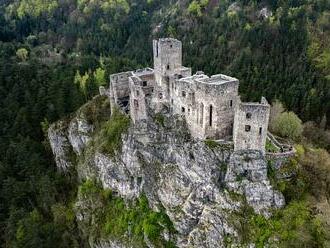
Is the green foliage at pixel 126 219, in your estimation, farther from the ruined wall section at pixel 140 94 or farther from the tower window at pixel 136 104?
the tower window at pixel 136 104

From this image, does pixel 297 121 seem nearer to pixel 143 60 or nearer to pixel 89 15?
pixel 143 60

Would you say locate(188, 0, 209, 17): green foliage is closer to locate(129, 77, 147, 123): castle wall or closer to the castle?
the castle

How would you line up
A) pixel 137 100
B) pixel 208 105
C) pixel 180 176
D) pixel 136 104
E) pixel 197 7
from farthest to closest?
pixel 197 7, pixel 136 104, pixel 137 100, pixel 180 176, pixel 208 105

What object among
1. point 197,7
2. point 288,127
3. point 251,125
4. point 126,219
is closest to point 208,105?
point 251,125

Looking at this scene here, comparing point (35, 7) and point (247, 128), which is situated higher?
point (35, 7)

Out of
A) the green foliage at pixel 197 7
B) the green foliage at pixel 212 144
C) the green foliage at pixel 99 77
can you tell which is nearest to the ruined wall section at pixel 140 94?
the green foliage at pixel 212 144

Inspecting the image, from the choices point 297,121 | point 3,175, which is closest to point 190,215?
point 297,121

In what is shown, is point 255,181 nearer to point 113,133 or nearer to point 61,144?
point 113,133
